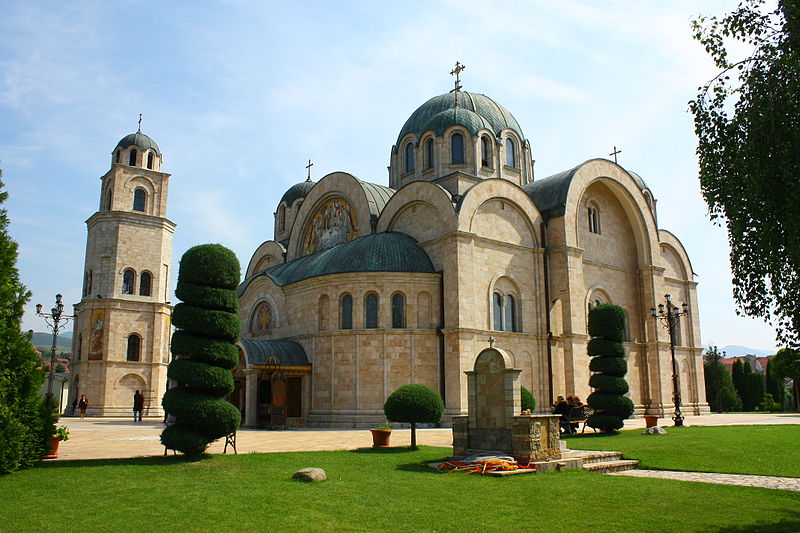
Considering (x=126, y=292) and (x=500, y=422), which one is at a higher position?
(x=126, y=292)

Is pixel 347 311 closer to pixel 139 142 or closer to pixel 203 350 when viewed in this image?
pixel 203 350

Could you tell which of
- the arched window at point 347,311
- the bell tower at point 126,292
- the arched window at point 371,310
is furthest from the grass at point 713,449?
the bell tower at point 126,292

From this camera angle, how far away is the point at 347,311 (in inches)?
1138

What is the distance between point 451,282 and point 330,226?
11374 millimetres

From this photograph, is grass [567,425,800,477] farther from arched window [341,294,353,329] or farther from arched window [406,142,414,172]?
arched window [406,142,414,172]

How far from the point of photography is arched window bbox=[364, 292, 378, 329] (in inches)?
1121

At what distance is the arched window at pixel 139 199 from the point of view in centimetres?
4506

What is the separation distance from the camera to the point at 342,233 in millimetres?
36375

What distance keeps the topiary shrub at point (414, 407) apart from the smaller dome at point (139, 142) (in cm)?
3533

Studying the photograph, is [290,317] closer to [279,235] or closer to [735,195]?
[279,235]

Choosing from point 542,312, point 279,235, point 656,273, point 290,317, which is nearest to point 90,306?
point 279,235

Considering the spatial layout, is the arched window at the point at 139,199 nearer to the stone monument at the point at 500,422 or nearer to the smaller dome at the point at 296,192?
the smaller dome at the point at 296,192

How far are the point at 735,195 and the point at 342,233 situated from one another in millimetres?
28437

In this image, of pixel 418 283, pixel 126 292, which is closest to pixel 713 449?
pixel 418 283
